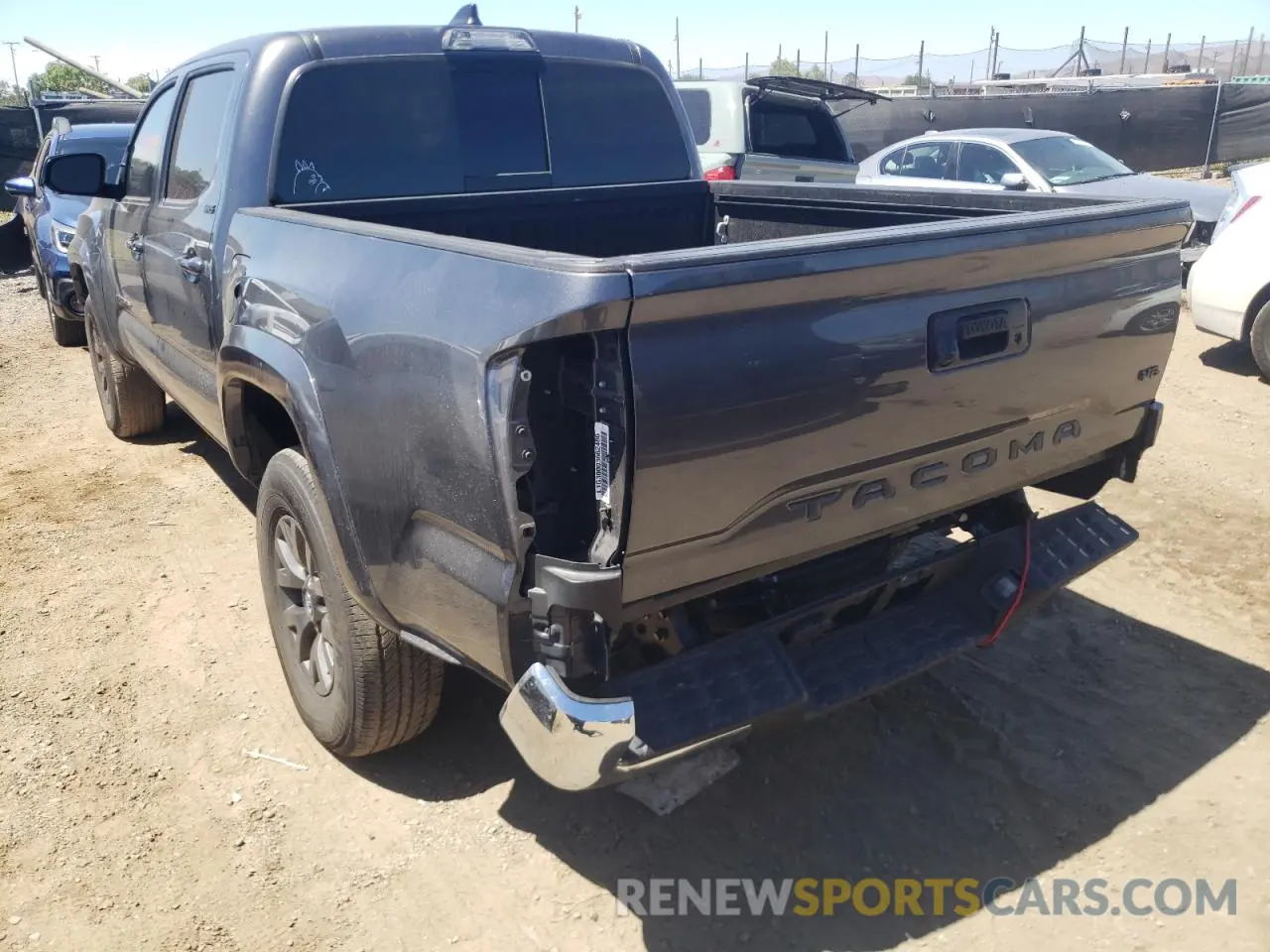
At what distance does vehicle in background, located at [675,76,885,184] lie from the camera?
9375mm

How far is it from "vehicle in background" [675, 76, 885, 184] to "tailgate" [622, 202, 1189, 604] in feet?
22.0

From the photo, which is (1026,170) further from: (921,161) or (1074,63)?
(1074,63)

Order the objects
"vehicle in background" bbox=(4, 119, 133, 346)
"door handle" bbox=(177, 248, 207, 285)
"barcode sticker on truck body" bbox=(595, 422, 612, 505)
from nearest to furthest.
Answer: "barcode sticker on truck body" bbox=(595, 422, 612, 505)
"door handle" bbox=(177, 248, 207, 285)
"vehicle in background" bbox=(4, 119, 133, 346)

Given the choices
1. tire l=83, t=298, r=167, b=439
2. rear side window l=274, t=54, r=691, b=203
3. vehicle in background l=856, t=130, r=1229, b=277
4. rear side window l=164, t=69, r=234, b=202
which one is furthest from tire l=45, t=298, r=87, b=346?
vehicle in background l=856, t=130, r=1229, b=277

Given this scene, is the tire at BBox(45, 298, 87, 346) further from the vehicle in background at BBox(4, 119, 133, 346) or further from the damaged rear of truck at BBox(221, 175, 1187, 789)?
the damaged rear of truck at BBox(221, 175, 1187, 789)

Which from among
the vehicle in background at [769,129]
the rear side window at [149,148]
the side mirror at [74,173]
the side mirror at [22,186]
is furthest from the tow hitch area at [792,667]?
the vehicle in background at [769,129]

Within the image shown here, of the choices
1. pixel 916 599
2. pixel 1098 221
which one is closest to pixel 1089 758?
pixel 916 599

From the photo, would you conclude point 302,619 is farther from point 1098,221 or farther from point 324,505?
point 1098,221

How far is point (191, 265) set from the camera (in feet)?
11.9

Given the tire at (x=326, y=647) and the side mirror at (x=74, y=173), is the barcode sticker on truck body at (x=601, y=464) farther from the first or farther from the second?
the side mirror at (x=74, y=173)

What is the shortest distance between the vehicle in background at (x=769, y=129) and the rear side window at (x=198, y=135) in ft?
18.7

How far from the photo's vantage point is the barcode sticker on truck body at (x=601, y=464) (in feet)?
6.54

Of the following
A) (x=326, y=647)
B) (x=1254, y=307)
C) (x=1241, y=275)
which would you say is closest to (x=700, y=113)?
(x=1241, y=275)

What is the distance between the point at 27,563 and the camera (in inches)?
181
